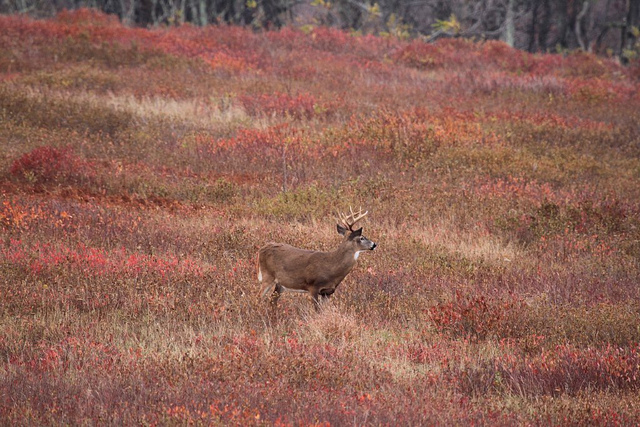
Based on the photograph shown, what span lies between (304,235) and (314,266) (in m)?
3.00

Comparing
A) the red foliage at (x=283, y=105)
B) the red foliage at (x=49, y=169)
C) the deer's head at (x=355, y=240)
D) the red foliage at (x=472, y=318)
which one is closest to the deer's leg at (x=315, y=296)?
the deer's head at (x=355, y=240)

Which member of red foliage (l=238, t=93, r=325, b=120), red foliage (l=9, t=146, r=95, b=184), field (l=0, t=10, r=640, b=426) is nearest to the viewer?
field (l=0, t=10, r=640, b=426)

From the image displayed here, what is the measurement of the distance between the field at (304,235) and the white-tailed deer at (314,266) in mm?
309

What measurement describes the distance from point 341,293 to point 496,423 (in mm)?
3661

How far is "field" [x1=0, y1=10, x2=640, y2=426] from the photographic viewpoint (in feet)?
19.3

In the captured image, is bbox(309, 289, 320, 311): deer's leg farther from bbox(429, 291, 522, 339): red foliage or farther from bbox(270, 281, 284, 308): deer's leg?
bbox(429, 291, 522, 339): red foliage

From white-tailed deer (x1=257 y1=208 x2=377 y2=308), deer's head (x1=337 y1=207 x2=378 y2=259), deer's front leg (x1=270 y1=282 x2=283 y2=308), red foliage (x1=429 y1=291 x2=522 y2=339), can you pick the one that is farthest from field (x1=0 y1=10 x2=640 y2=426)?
deer's head (x1=337 y1=207 x2=378 y2=259)

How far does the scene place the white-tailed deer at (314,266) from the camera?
307 inches

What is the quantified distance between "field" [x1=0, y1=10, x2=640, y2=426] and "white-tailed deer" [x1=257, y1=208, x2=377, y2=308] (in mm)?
309

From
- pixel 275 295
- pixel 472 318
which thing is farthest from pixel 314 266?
pixel 472 318

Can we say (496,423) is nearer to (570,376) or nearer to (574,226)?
(570,376)

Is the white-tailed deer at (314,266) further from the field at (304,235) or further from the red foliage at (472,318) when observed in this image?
the red foliage at (472,318)

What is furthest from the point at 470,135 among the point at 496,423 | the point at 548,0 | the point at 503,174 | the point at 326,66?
the point at 548,0

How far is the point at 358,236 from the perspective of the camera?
789 cm
